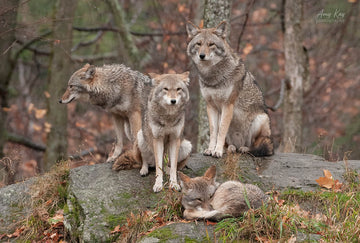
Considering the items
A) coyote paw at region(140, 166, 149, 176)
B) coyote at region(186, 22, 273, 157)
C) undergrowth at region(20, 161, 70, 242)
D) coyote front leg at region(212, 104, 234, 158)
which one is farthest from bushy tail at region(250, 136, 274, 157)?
undergrowth at region(20, 161, 70, 242)

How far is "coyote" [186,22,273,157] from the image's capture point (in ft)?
25.3

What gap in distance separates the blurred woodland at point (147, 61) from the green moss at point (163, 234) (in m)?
5.76

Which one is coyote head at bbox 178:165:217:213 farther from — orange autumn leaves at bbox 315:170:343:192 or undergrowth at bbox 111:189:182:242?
orange autumn leaves at bbox 315:170:343:192

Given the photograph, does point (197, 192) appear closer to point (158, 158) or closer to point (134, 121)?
point (158, 158)

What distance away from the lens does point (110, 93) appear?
800 centimetres

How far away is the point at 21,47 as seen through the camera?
13.4 meters

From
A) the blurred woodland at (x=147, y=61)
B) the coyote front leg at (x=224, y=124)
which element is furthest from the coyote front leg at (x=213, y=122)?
the blurred woodland at (x=147, y=61)

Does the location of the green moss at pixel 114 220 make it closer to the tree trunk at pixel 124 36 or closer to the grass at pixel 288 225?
the grass at pixel 288 225

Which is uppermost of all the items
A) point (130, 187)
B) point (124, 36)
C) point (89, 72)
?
point (124, 36)

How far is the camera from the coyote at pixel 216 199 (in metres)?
5.17

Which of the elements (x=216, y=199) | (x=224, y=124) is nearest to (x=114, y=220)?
(x=216, y=199)

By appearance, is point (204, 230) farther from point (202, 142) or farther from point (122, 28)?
point (122, 28)

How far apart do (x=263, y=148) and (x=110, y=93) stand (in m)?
3.16

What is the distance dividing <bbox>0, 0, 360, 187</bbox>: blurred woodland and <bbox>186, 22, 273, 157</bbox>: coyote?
7.96ft
